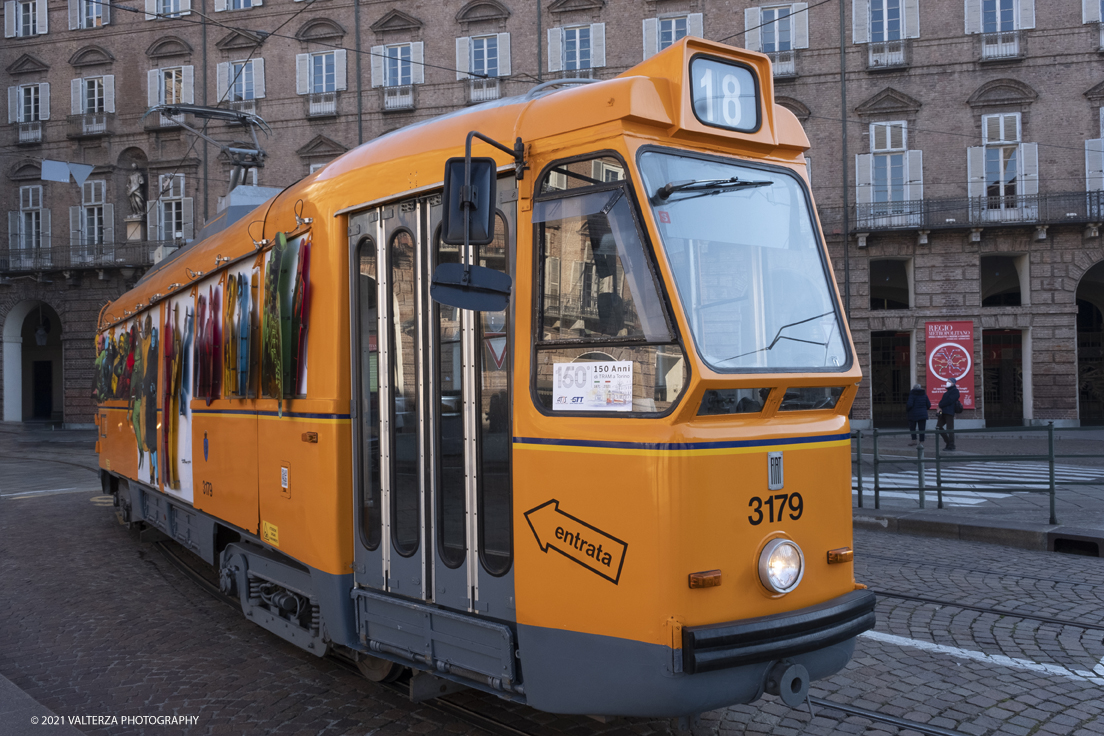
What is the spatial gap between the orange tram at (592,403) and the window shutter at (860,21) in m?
25.5

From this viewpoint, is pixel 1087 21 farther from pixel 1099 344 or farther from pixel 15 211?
pixel 15 211

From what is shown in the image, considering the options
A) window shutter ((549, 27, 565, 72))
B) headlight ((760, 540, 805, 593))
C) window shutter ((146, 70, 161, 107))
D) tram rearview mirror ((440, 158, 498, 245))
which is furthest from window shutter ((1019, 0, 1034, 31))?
window shutter ((146, 70, 161, 107))

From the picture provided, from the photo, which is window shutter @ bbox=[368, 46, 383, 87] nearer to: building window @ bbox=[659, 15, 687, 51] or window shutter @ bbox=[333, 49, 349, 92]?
window shutter @ bbox=[333, 49, 349, 92]

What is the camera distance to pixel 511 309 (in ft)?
12.5

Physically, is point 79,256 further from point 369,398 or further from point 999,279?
point 369,398

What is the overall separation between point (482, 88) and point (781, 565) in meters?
27.7

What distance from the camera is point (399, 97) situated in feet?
98.5

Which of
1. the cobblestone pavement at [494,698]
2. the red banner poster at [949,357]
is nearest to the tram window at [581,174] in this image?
the cobblestone pavement at [494,698]

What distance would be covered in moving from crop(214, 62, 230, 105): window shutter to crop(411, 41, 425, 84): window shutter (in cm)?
741

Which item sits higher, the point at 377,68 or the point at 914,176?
the point at 377,68

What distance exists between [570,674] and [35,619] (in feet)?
17.3

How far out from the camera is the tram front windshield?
3494 millimetres

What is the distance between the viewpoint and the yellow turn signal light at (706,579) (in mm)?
3348

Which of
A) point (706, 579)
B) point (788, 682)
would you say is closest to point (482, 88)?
point (706, 579)
